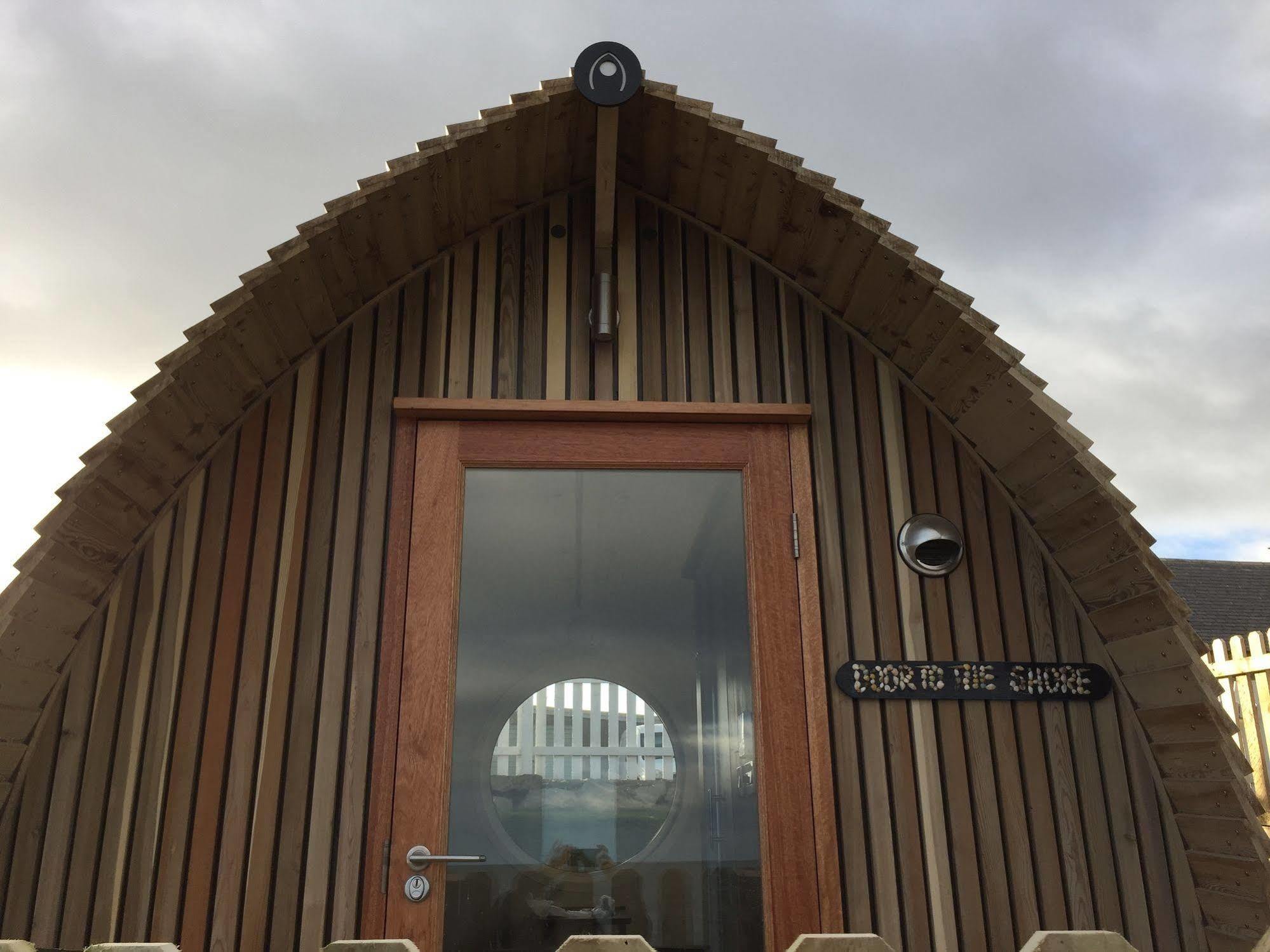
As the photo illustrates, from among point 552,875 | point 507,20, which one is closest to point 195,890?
point 552,875

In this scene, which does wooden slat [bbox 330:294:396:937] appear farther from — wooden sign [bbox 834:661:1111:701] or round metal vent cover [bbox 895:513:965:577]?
round metal vent cover [bbox 895:513:965:577]

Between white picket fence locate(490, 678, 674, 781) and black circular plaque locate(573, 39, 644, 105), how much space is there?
198 centimetres

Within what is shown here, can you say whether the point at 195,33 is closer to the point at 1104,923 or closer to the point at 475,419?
the point at 475,419

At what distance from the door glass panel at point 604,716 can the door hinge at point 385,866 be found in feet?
0.62

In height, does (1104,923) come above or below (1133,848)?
below

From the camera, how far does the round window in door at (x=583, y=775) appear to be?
3.11 meters

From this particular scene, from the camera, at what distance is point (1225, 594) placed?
1468cm

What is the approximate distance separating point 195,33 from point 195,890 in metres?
3.88

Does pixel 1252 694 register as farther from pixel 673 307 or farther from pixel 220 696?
pixel 220 696

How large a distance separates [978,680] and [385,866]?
6.80 feet

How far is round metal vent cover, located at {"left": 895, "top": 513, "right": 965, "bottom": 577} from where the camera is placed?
348 centimetres

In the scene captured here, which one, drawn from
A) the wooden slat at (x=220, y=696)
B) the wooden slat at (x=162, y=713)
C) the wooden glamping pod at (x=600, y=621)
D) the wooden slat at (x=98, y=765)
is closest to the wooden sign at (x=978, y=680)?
the wooden glamping pod at (x=600, y=621)

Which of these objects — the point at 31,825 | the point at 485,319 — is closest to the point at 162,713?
the point at 31,825

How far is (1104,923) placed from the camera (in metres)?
3.12
